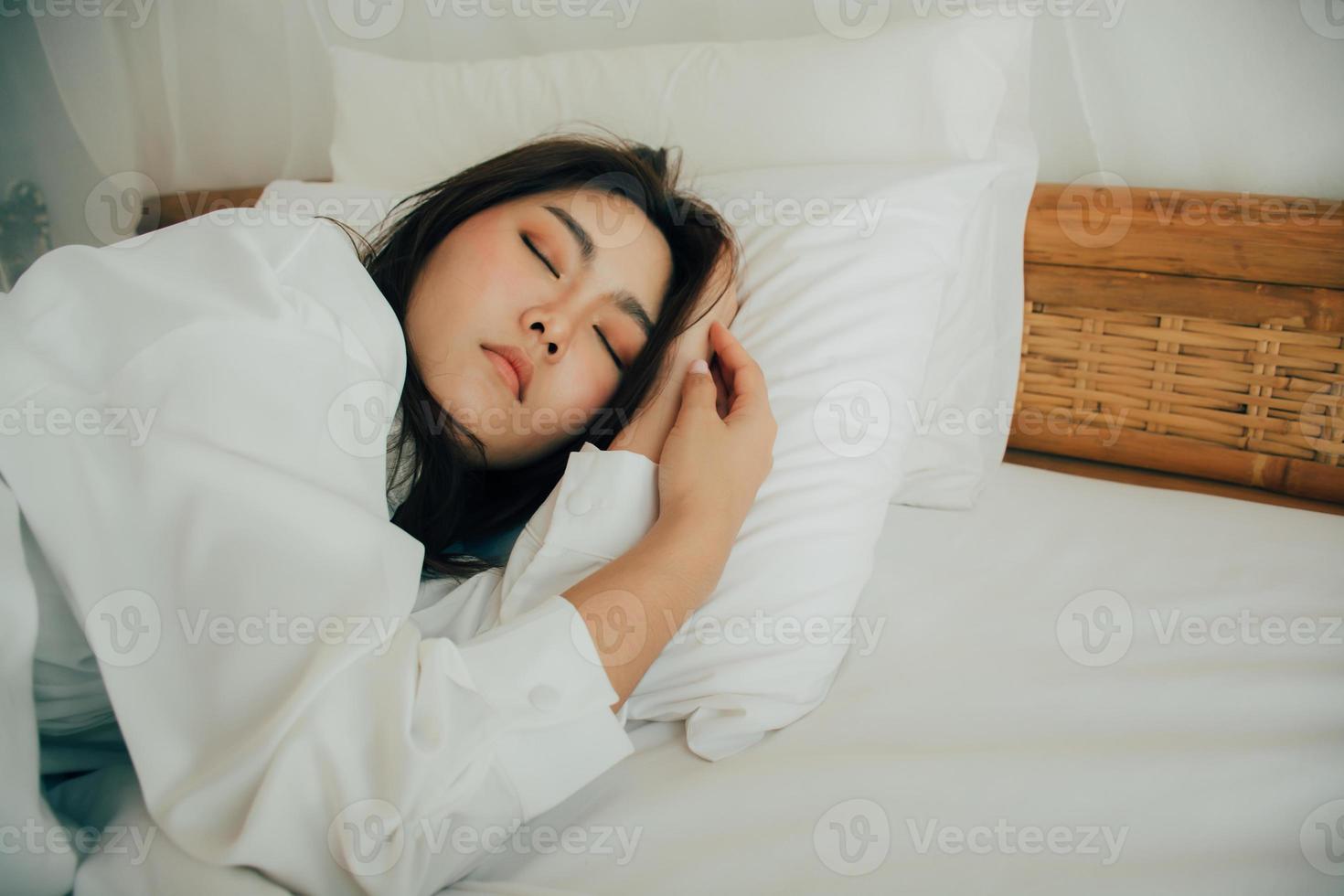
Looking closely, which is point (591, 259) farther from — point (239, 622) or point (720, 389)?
point (239, 622)

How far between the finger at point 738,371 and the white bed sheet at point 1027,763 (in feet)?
0.94

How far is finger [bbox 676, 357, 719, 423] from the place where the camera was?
960 millimetres

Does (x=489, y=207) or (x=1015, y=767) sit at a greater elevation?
(x=489, y=207)

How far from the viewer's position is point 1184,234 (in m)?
1.28

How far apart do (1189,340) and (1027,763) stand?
834 millimetres

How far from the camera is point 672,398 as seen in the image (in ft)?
3.36

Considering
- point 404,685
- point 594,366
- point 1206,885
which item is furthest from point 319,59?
point 1206,885

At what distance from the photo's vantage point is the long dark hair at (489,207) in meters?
1.03

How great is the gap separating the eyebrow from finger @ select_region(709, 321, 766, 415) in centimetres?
9

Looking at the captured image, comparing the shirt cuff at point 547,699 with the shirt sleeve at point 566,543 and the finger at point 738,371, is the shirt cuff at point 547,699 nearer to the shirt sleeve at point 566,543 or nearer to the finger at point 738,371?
the shirt sleeve at point 566,543

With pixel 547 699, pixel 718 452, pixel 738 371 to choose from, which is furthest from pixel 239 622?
pixel 738 371

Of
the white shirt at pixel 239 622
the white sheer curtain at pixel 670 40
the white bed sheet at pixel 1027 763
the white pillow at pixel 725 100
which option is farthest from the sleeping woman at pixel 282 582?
the white sheer curtain at pixel 670 40

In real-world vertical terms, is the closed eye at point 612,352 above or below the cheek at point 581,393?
above

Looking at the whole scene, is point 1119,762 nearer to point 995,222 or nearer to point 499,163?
point 995,222
